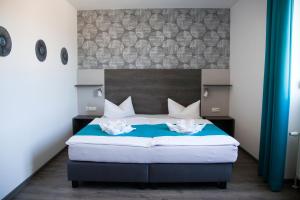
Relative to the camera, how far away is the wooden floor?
2.50 meters

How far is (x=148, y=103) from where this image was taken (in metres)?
4.61

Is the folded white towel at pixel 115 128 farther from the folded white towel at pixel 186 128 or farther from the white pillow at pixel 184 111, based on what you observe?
the white pillow at pixel 184 111

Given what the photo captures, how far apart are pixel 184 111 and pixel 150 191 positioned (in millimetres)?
1927

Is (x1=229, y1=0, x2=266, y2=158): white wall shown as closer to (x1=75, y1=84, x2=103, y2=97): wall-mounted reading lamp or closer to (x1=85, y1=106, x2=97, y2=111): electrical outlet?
(x1=75, y1=84, x2=103, y2=97): wall-mounted reading lamp

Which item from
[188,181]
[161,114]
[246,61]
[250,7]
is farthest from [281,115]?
[161,114]

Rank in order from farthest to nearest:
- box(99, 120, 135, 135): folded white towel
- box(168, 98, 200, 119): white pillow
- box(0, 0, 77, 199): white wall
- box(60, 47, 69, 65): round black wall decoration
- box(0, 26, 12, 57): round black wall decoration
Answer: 1. box(168, 98, 200, 119): white pillow
2. box(60, 47, 69, 65): round black wall decoration
3. box(99, 120, 135, 135): folded white towel
4. box(0, 0, 77, 199): white wall
5. box(0, 26, 12, 57): round black wall decoration

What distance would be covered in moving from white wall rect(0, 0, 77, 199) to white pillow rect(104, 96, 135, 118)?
29.3 inches

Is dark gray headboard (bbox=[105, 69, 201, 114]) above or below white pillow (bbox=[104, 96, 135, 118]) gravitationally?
above

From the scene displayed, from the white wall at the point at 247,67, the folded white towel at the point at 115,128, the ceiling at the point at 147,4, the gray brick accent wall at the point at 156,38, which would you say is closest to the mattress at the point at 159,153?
the folded white towel at the point at 115,128

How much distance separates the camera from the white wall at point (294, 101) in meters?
2.52

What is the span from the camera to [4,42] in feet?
7.68

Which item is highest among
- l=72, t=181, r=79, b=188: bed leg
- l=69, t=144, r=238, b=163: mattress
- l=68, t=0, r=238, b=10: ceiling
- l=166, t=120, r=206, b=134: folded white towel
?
l=68, t=0, r=238, b=10: ceiling

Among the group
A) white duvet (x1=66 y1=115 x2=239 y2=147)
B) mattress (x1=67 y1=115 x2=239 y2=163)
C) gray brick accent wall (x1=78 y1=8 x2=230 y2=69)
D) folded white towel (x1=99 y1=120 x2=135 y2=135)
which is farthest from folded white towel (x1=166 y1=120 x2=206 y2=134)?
gray brick accent wall (x1=78 y1=8 x2=230 y2=69)

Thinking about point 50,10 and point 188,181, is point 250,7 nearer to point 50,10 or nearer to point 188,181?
Answer: point 188,181
